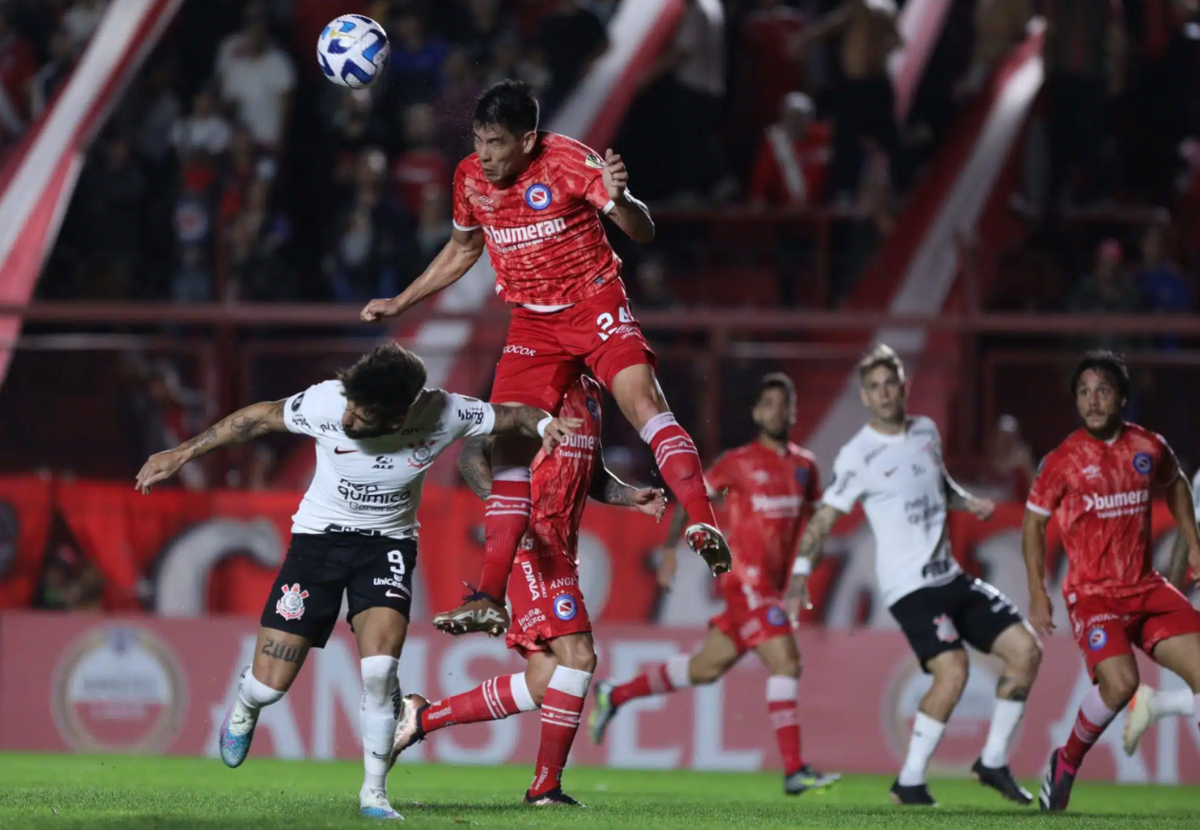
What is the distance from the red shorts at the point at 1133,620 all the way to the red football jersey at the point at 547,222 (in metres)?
2.88

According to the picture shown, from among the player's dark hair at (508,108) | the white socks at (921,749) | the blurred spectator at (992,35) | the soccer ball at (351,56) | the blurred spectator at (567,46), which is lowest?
the white socks at (921,749)

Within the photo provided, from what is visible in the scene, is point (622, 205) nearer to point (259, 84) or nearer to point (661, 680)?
point (661, 680)

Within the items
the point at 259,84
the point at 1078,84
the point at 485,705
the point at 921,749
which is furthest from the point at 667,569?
the point at 1078,84

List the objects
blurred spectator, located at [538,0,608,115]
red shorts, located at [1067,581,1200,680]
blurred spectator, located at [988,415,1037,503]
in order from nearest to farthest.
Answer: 1. red shorts, located at [1067,581,1200,680]
2. blurred spectator, located at [988,415,1037,503]
3. blurred spectator, located at [538,0,608,115]

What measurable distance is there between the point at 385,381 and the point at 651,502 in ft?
4.42

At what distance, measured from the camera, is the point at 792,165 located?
15516mm

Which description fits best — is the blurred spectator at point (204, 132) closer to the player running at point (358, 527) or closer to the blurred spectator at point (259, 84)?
the blurred spectator at point (259, 84)

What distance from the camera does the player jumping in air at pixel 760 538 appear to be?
35.9 ft

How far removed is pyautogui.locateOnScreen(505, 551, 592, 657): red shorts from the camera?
876cm

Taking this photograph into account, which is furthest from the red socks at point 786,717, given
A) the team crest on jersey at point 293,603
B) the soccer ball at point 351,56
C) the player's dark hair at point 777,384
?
the soccer ball at point 351,56

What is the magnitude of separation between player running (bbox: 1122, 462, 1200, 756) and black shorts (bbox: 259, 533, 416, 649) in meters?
3.95

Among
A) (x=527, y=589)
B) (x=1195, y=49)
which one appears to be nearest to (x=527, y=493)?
(x=527, y=589)

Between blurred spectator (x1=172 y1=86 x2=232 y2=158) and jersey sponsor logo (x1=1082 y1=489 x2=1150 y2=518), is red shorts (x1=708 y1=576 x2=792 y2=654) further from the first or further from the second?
blurred spectator (x1=172 y1=86 x2=232 y2=158)

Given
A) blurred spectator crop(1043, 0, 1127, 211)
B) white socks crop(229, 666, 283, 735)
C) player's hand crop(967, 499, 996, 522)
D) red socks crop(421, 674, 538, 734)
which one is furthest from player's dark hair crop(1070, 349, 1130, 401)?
blurred spectator crop(1043, 0, 1127, 211)
